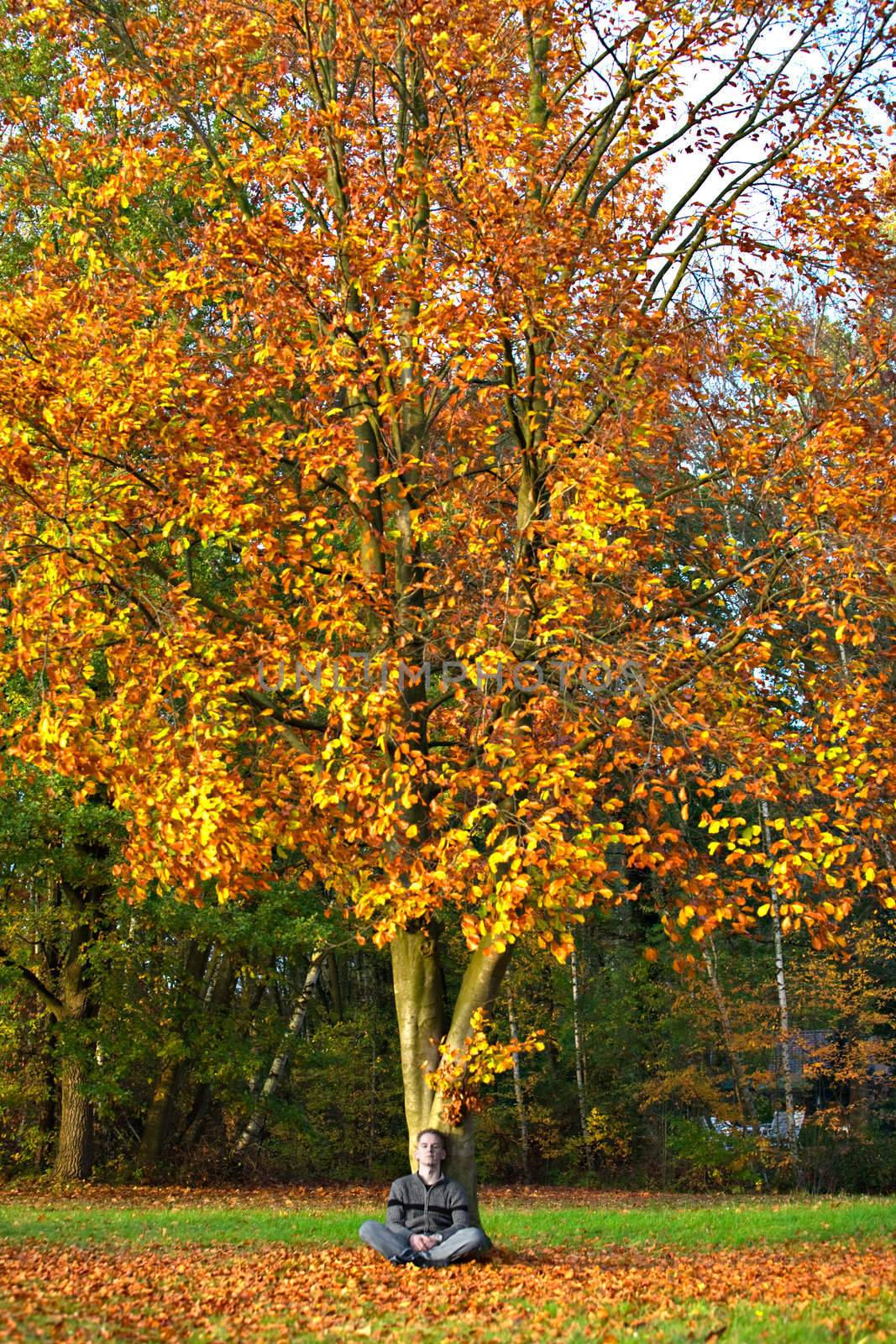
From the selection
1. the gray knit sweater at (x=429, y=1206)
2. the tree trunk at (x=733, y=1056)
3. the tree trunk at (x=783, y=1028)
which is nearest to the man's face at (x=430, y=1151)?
the gray knit sweater at (x=429, y=1206)

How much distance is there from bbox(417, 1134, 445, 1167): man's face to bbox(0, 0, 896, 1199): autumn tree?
445mm

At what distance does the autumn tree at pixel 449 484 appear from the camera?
8570mm

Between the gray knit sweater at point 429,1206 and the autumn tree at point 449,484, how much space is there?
1.89ft

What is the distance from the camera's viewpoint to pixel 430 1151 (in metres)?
8.80

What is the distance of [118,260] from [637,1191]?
18.0m

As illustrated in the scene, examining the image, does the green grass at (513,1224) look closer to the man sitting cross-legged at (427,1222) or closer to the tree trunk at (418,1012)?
the tree trunk at (418,1012)

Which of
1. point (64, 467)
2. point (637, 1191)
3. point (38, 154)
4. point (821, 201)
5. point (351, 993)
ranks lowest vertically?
point (637, 1191)

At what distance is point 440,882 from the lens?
8352 mm

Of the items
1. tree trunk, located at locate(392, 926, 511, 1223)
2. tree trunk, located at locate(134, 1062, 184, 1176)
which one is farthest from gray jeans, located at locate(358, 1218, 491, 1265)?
tree trunk, located at locate(134, 1062, 184, 1176)

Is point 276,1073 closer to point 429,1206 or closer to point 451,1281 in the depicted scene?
point 429,1206

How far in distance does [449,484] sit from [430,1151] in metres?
5.33

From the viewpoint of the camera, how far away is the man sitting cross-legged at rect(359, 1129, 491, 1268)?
849cm

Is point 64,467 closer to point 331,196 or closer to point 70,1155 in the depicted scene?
point 331,196

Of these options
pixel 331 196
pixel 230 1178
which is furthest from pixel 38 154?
pixel 230 1178
